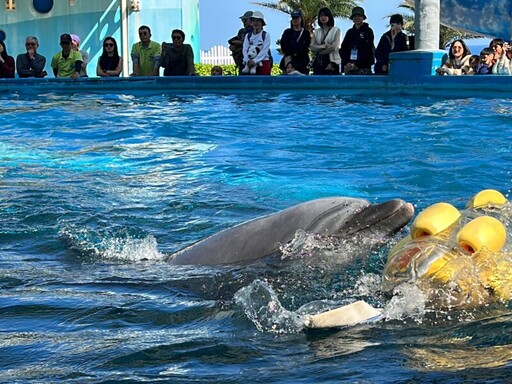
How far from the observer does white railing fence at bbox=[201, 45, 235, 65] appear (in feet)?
111

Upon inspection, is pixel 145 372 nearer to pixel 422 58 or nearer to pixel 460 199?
pixel 460 199

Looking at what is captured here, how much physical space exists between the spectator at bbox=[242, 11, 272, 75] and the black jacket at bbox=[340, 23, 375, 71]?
1.45m

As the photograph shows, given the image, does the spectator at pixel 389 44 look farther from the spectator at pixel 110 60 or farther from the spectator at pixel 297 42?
the spectator at pixel 110 60

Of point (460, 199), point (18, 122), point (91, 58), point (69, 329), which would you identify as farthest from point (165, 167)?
point (91, 58)

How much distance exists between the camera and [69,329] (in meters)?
3.93

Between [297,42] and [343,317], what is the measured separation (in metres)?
13.6

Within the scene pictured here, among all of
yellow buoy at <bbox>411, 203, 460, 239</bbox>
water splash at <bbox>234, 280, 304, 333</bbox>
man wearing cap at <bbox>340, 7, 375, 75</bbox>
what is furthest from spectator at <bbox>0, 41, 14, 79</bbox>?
yellow buoy at <bbox>411, 203, 460, 239</bbox>

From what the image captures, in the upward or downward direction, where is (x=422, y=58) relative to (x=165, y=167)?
upward

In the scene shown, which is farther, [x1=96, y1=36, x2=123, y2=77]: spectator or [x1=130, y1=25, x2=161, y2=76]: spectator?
[x1=96, y1=36, x2=123, y2=77]: spectator

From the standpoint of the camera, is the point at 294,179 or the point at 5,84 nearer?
the point at 294,179

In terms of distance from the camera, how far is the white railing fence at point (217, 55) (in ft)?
111

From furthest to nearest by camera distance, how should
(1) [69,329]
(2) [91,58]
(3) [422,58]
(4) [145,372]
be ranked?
(2) [91,58] < (3) [422,58] < (1) [69,329] < (4) [145,372]

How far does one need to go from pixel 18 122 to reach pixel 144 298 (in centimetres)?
989

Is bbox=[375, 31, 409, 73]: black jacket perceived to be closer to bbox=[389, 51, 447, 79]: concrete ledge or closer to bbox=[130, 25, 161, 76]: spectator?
bbox=[389, 51, 447, 79]: concrete ledge
